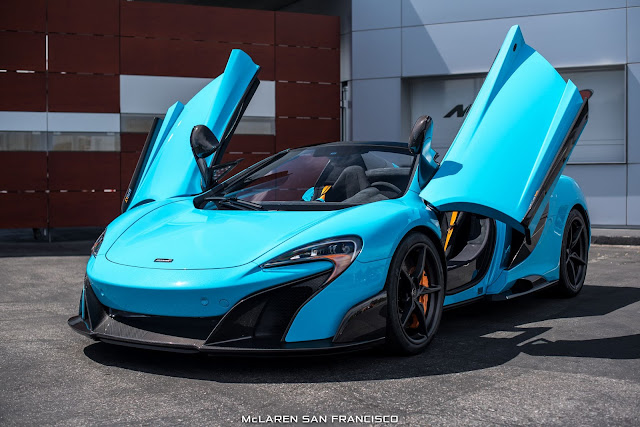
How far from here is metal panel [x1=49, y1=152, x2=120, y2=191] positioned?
13344 mm

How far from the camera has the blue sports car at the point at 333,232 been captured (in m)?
3.84

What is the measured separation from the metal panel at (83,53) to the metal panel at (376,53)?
4698 millimetres

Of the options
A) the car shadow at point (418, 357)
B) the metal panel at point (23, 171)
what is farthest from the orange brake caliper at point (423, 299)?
the metal panel at point (23, 171)

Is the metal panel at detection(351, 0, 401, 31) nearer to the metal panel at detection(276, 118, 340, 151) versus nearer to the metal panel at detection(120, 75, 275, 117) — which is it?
the metal panel at detection(276, 118, 340, 151)

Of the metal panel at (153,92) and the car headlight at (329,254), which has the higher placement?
the metal panel at (153,92)

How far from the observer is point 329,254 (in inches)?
155

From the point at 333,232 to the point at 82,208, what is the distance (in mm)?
10330

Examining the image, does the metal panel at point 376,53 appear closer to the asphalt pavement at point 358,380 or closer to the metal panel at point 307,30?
the metal panel at point 307,30

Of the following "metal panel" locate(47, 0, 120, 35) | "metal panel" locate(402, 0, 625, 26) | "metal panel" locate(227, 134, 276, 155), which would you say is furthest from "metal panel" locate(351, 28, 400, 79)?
"metal panel" locate(47, 0, 120, 35)

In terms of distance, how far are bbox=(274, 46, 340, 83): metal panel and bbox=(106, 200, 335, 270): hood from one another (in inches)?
418

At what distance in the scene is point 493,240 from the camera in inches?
213

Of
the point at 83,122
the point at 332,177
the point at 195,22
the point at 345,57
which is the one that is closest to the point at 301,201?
the point at 332,177

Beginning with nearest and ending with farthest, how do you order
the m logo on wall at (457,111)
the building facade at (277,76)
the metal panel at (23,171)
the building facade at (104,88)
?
the metal panel at (23,171) → the building facade at (104,88) → the building facade at (277,76) → the m logo on wall at (457,111)

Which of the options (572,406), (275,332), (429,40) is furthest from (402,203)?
(429,40)
